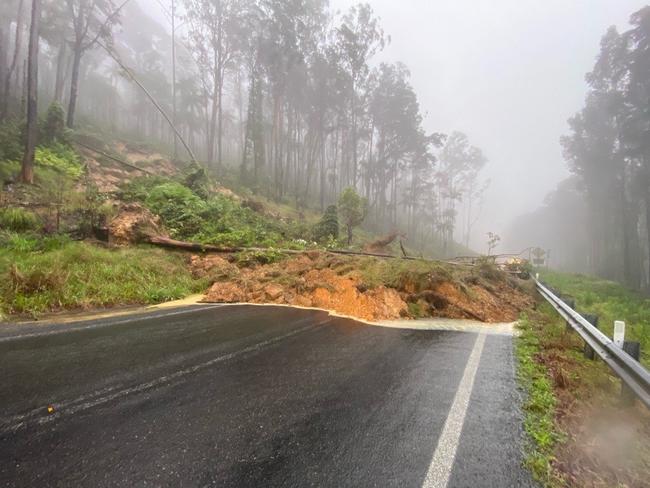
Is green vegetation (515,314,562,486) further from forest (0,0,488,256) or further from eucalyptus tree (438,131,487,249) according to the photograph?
eucalyptus tree (438,131,487,249)

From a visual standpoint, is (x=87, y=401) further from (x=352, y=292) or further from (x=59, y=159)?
(x=59, y=159)

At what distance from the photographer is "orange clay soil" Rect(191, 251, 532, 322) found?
313 inches

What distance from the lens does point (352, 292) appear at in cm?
821

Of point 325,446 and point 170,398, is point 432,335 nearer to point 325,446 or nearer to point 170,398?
point 325,446

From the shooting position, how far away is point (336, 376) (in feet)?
12.5

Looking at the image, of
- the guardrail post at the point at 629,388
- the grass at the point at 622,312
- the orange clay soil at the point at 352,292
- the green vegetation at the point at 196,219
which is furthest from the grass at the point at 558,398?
the green vegetation at the point at 196,219

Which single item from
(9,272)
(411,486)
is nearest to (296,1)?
(9,272)

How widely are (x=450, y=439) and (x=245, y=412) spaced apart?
1.71 meters

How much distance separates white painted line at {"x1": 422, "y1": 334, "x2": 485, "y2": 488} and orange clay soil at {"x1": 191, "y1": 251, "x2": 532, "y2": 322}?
3.69 m

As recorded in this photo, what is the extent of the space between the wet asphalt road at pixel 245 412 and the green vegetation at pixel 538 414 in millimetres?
108

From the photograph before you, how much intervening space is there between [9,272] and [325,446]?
6.95 meters

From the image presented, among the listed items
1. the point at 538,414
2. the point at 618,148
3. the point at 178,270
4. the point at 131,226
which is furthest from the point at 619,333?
the point at 618,148

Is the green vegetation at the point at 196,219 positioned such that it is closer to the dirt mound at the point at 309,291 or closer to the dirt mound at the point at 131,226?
the dirt mound at the point at 131,226

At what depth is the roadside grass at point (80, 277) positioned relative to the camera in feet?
19.5
